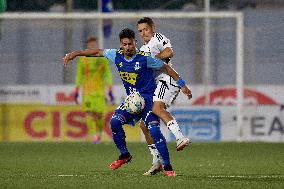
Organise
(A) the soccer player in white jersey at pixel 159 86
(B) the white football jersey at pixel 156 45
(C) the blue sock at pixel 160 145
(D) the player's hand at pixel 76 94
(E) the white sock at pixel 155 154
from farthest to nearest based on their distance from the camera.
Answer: (D) the player's hand at pixel 76 94, (B) the white football jersey at pixel 156 45, (E) the white sock at pixel 155 154, (A) the soccer player in white jersey at pixel 159 86, (C) the blue sock at pixel 160 145

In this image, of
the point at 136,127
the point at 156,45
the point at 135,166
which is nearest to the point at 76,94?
the point at 136,127

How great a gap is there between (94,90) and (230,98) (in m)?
3.49

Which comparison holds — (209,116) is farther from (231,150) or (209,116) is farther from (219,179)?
(219,179)

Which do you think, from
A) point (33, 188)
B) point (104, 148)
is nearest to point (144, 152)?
point (104, 148)

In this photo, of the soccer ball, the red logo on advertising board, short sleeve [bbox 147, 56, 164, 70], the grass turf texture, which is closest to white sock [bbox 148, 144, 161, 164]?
the grass turf texture

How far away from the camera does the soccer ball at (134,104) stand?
1434 cm

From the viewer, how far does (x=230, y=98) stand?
2538 cm

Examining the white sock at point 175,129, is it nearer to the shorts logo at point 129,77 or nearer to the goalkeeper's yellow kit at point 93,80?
the shorts logo at point 129,77

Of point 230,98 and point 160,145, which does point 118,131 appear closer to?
point 160,145

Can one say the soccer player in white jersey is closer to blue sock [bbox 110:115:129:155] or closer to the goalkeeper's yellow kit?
blue sock [bbox 110:115:129:155]

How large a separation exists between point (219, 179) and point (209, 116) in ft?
36.2

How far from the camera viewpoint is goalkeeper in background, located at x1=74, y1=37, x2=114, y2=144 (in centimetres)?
2327

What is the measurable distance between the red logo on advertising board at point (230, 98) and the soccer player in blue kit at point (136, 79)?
1055 centimetres

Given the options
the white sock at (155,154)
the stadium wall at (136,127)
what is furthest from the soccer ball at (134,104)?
the stadium wall at (136,127)
